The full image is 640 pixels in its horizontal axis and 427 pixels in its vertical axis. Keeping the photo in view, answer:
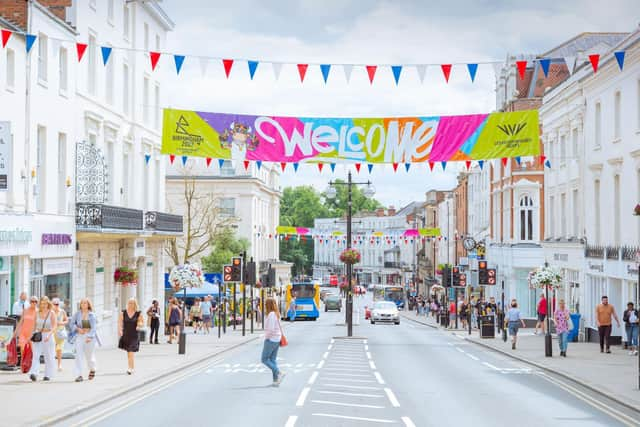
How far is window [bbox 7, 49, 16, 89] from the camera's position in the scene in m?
24.8

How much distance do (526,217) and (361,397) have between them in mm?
39726

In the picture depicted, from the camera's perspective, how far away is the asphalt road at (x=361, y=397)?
1473cm

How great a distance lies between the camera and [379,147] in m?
31.1

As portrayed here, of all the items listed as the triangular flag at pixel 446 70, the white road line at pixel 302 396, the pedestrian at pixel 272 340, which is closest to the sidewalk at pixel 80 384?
the pedestrian at pixel 272 340

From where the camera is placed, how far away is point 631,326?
1163 inches

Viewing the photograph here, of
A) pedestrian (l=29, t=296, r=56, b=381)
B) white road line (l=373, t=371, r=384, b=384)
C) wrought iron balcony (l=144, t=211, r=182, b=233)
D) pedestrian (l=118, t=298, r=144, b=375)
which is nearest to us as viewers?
pedestrian (l=29, t=296, r=56, b=381)

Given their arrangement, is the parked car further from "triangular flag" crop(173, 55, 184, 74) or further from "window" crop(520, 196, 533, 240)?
"triangular flag" crop(173, 55, 184, 74)

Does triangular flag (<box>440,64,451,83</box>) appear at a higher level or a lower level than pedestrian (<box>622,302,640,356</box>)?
higher

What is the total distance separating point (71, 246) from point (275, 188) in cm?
6982

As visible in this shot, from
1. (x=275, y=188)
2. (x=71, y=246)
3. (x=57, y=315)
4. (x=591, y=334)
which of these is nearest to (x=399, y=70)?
(x=57, y=315)

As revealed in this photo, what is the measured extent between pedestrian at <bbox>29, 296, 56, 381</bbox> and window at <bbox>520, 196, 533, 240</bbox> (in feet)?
130

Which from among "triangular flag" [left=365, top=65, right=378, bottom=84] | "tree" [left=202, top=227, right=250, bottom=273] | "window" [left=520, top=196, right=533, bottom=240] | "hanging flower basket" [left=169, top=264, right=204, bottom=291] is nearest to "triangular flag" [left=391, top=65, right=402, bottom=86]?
"triangular flag" [left=365, top=65, right=378, bottom=84]

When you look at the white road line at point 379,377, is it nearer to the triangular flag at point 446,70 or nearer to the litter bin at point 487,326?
the triangular flag at point 446,70

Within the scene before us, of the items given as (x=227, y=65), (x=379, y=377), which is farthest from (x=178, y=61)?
(x=379, y=377)
